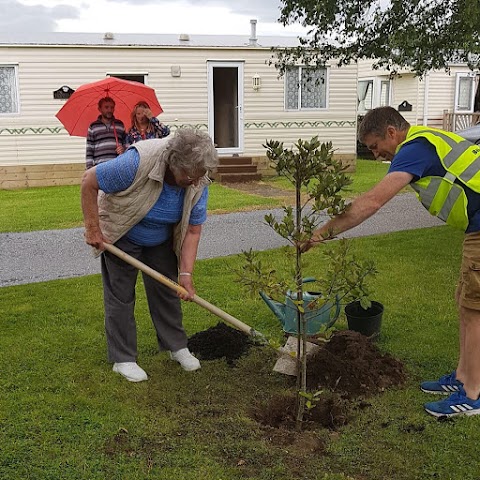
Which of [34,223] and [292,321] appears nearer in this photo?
[292,321]

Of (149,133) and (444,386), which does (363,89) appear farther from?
(444,386)

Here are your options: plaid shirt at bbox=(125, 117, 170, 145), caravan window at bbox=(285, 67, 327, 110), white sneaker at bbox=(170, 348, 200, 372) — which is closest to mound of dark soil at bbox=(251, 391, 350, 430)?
white sneaker at bbox=(170, 348, 200, 372)

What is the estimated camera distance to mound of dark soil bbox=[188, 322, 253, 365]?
425 cm

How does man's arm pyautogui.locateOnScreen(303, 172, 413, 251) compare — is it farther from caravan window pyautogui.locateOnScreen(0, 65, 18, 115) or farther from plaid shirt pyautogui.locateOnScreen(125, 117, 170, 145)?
caravan window pyautogui.locateOnScreen(0, 65, 18, 115)

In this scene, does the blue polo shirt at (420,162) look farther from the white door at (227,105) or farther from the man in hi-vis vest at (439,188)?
the white door at (227,105)

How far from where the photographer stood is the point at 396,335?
15.0 ft

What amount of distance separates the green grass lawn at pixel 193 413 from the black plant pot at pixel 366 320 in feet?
0.60

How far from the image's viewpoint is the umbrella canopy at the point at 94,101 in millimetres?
7348

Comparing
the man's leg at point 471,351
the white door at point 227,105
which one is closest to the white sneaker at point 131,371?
the man's leg at point 471,351

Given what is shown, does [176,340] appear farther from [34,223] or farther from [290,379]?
[34,223]

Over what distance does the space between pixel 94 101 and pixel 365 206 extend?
5263 millimetres

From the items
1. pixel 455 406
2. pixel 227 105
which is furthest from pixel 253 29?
pixel 455 406

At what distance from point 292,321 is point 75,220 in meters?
6.13

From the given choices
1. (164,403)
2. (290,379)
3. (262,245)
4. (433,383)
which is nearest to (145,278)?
(164,403)
